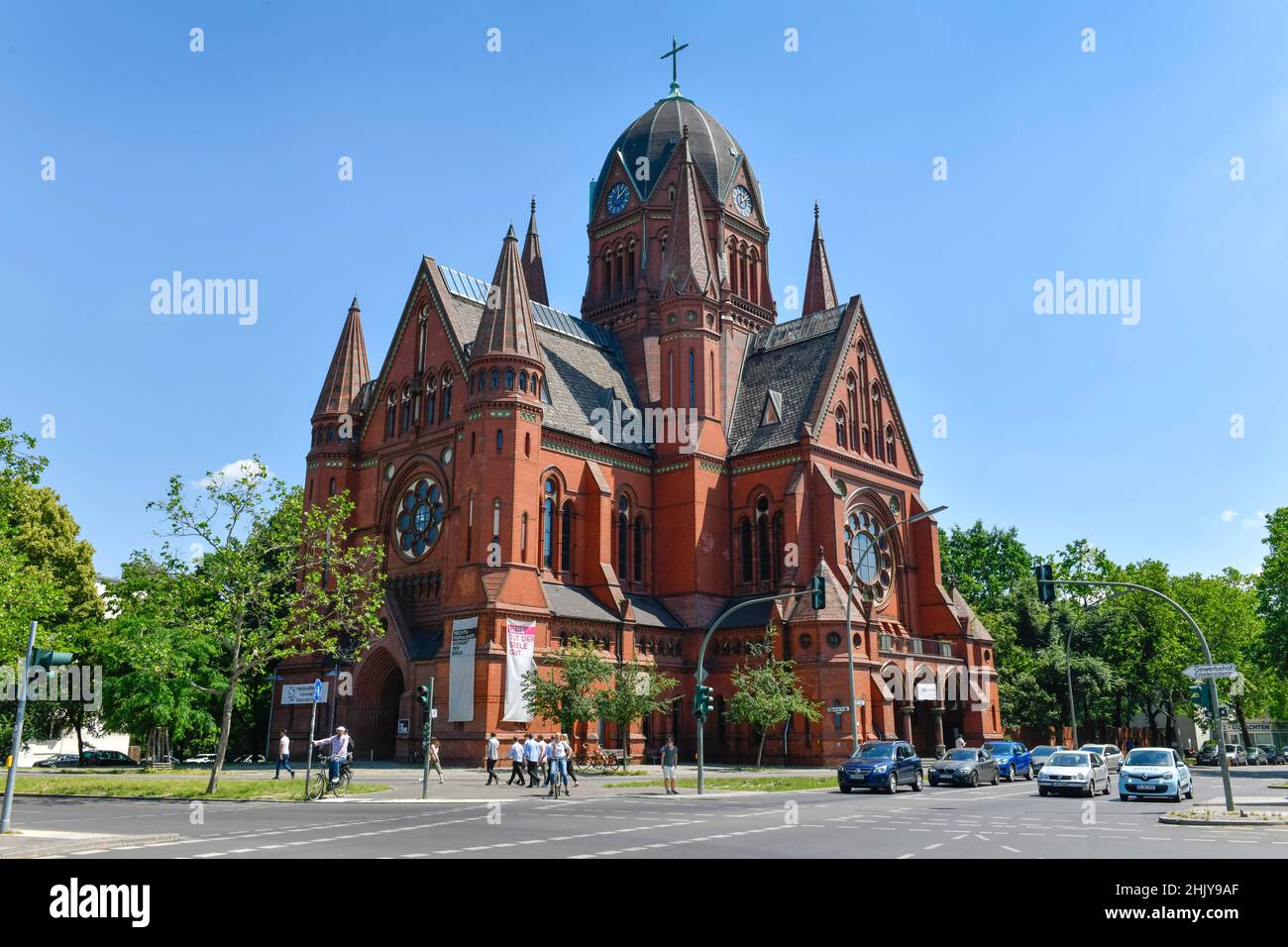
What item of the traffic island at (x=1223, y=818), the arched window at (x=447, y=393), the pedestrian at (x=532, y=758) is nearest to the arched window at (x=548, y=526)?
the arched window at (x=447, y=393)

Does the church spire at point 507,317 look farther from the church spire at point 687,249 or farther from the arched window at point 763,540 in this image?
the arched window at point 763,540

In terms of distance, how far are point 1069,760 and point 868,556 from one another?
962 inches

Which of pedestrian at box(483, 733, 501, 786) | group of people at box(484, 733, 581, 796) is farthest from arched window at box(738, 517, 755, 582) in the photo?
pedestrian at box(483, 733, 501, 786)

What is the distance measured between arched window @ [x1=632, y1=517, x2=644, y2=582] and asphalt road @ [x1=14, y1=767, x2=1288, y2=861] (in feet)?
80.4

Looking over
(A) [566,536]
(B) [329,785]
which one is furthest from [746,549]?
(B) [329,785]

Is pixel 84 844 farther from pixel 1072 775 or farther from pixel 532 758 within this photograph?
pixel 1072 775

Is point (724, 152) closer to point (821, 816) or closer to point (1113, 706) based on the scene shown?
point (1113, 706)

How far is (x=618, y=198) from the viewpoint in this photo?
66.3m

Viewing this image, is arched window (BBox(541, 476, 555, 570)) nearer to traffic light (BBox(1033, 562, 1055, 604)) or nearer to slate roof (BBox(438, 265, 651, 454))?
slate roof (BBox(438, 265, 651, 454))

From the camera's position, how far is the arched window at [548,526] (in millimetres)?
48438

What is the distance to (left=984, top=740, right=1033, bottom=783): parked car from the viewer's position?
4103 centimetres

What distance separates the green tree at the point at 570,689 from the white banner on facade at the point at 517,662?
1.51 ft
